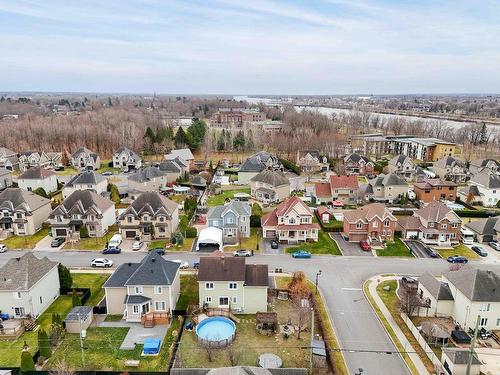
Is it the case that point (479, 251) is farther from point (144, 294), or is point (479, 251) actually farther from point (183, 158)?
point (183, 158)

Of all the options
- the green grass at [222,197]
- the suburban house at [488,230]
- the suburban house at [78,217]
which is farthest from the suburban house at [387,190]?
the suburban house at [78,217]

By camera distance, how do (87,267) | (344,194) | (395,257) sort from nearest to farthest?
(87,267)
(395,257)
(344,194)

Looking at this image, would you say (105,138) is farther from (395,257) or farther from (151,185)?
(395,257)

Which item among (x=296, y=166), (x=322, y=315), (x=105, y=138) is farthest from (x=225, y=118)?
(x=322, y=315)

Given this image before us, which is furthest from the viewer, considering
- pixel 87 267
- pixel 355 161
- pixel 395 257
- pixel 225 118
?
A: pixel 225 118

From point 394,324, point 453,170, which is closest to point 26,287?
point 394,324
